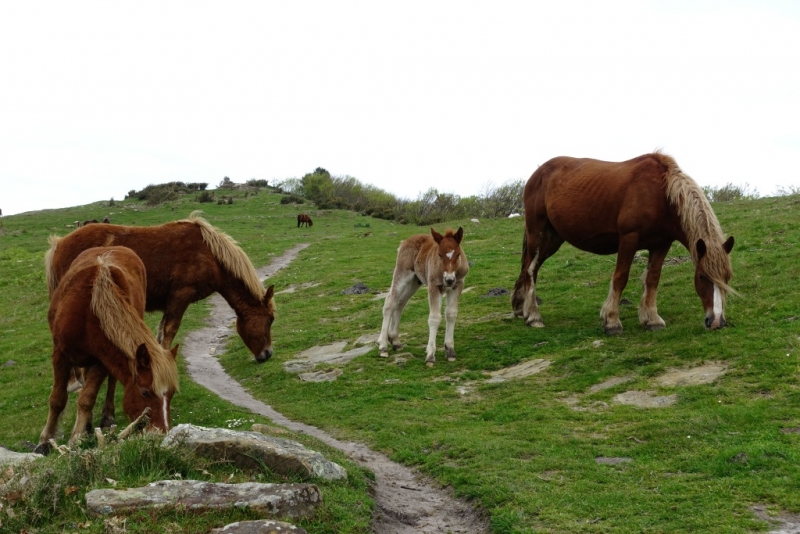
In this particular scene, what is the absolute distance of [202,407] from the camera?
10.5m

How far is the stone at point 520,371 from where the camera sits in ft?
37.6

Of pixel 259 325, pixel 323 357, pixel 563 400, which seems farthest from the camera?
pixel 323 357

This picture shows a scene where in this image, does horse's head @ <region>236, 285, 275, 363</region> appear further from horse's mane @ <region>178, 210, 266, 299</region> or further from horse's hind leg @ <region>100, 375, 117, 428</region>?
horse's hind leg @ <region>100, 375, 117, 428</region>

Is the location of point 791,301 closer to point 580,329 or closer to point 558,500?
point 580,329

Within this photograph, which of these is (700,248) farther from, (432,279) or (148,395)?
(148,395)

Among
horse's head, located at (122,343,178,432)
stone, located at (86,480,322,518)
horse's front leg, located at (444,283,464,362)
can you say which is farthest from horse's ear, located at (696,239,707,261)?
horse's head, located at (122,343,178,432)

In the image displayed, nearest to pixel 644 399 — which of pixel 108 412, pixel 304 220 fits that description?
pixel 108 412

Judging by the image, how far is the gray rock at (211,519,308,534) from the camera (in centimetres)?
484

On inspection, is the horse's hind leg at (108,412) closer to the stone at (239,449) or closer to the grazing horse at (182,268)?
the grazing horse at (182,268)

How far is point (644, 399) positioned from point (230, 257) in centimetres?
708

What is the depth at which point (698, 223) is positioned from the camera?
11.3 meters

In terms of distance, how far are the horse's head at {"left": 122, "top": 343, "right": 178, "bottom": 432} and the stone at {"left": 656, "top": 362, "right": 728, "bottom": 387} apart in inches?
261

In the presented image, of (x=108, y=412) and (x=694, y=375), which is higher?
(x=694, y=375)

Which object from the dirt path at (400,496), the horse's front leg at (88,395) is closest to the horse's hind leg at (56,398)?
the horse's front leg at (88,395)
